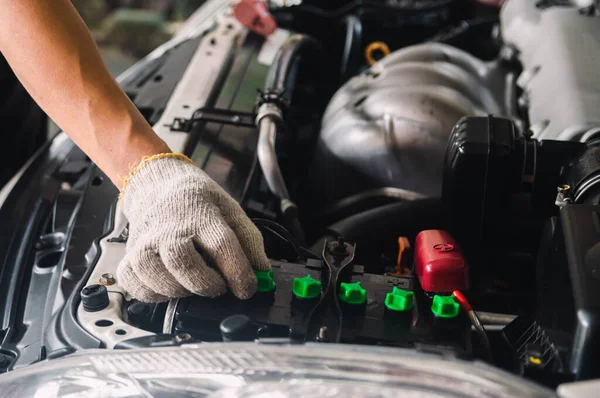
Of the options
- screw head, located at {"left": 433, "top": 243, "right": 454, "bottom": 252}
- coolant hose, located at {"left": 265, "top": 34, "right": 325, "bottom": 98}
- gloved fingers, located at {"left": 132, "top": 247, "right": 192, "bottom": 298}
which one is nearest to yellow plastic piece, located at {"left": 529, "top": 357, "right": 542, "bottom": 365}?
screw head, located at {"left": 433, "top": 243, "right": 454, "bottom": 252}

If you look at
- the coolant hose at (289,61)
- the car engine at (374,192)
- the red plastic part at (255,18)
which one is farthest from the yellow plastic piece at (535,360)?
the red plastic part at (255,18)

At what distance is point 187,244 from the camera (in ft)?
2.89

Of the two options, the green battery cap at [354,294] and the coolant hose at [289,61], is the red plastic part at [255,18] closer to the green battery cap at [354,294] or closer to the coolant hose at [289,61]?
the coolant hose at [289,61]

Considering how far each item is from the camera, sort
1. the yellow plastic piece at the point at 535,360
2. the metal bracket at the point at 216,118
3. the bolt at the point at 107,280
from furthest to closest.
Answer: the metal bracket at the point at 216,118
the bolt at the point at 107,280
the yellow plastic piece at the point at 535,360

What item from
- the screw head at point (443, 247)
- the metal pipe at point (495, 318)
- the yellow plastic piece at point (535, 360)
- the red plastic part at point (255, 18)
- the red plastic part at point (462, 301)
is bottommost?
the metal pipe at point (495, 318)

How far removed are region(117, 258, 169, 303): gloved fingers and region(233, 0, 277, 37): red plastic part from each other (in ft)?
3.54

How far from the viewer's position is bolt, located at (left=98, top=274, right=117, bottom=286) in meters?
1.00

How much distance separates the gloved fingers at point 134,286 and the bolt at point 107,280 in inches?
2.6

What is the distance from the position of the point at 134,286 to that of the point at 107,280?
99mm

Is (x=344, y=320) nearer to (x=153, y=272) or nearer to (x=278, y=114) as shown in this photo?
(x=153, y=272)

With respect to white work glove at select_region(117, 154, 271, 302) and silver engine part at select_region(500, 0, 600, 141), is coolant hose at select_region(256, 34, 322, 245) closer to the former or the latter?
white work glove at select_region(117, 154, 271, 302)

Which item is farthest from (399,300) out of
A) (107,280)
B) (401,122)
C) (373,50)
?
(373,50)

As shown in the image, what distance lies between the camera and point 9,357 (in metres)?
1.02

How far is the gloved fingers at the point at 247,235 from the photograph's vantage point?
3.14 feet
